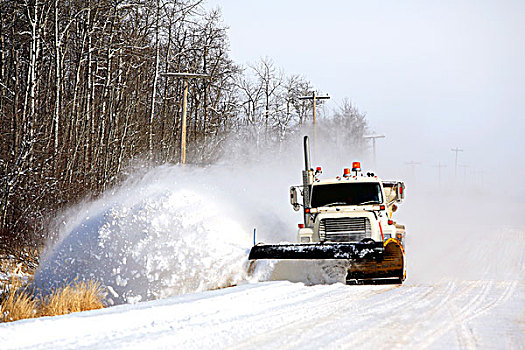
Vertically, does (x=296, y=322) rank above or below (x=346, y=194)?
below

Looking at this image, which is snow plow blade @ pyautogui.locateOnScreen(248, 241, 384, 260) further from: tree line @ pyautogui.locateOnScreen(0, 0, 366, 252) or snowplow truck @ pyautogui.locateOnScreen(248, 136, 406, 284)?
tree line @ pyautogui.locateOnScreen(0, 0, 366, 252)

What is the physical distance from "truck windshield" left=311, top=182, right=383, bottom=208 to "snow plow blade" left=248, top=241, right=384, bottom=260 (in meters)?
1.97

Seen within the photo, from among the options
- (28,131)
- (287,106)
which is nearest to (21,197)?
(28,131)

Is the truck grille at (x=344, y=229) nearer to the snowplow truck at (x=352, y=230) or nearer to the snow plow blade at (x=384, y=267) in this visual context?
the snowplow truck at (x=352, y=230)

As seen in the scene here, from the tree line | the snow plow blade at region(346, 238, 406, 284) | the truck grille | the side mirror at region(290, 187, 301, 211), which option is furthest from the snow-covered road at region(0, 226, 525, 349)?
the tree line

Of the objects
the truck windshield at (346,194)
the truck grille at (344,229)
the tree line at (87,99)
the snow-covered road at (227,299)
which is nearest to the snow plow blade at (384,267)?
the snow-covered road at (227,299)

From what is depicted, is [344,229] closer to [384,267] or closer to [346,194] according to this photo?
[346,194]

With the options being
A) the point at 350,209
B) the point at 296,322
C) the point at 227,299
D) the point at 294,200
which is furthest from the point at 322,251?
the point at 296,322

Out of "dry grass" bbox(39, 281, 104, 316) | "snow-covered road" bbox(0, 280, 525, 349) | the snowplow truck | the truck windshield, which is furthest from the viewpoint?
the truck windshield

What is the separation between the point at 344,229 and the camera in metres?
12.8

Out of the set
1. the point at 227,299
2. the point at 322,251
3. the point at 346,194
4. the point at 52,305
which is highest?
the point at 346,194

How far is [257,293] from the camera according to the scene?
9.48m

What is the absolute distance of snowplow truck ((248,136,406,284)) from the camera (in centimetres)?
1155

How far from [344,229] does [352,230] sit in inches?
6.6
